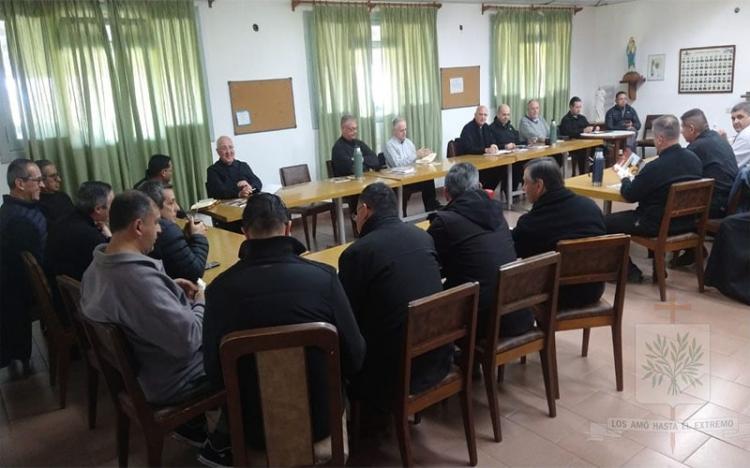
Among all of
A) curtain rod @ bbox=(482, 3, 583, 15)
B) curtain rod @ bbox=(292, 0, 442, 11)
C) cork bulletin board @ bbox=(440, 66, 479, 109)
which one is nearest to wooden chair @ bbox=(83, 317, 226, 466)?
curtain rod @ bbox=(292, 0, 442, 11)

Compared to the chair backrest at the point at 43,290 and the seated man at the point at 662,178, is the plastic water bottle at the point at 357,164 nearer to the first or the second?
the seated man at the point at 662,178

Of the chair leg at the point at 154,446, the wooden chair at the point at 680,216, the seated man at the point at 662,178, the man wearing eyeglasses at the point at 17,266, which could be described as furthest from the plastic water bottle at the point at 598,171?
the man wearing eyeglasses at the point at 17,266

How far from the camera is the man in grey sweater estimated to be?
1.80 meters

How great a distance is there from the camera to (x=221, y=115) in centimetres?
577

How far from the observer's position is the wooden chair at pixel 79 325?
6.85ft

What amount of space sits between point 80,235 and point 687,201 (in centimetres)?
354

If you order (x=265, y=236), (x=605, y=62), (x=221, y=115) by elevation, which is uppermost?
(x=605, y=62)

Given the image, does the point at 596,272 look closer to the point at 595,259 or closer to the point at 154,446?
the point at 595,259

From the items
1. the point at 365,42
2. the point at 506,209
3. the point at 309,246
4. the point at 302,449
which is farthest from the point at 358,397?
the point at 365,42

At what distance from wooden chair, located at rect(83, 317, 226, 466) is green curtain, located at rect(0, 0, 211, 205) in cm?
344

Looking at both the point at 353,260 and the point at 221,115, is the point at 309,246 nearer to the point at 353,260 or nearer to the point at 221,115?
the point at 221,115

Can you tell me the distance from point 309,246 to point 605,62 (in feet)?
22.5

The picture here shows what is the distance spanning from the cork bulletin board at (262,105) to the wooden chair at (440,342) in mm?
4500

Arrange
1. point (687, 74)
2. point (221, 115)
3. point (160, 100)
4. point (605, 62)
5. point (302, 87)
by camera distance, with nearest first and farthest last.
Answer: point (160, 100)
point (221, 115)
point (302, 87)
point (687, 74)
point (605, 62)
